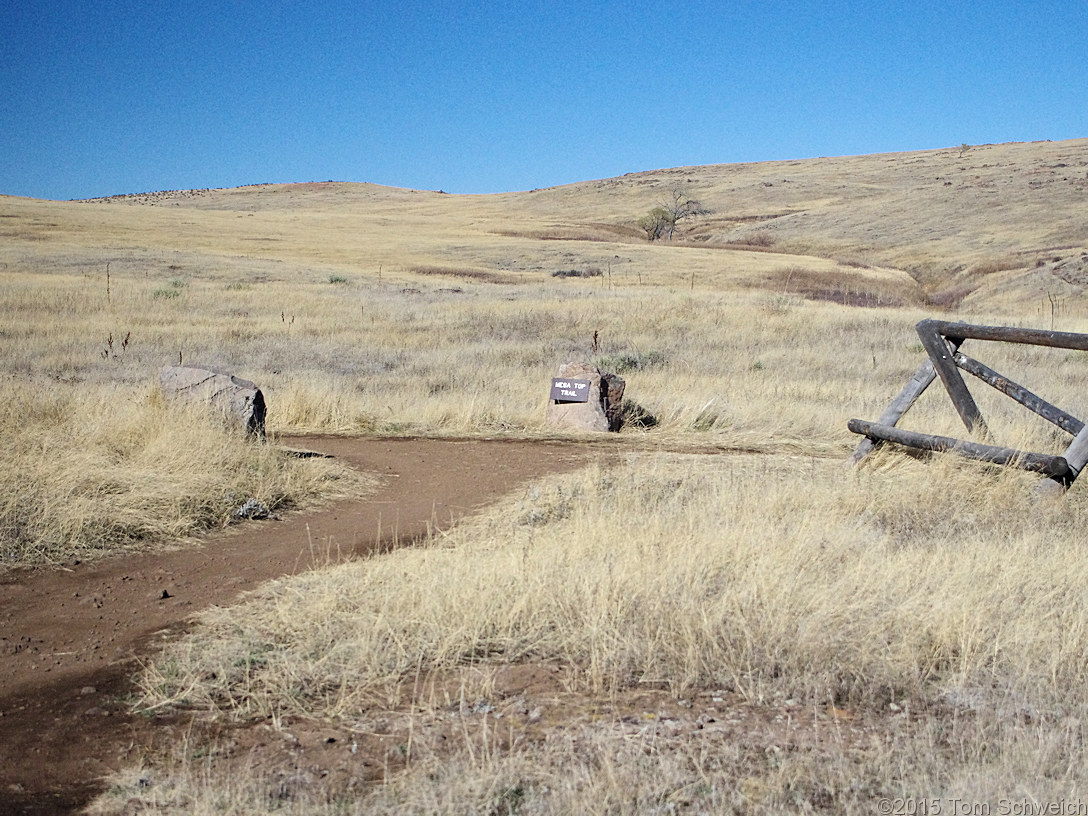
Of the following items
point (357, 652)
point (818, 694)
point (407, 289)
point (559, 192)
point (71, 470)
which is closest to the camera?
point (818, 694)

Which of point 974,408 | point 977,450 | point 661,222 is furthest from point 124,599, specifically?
point 661,222

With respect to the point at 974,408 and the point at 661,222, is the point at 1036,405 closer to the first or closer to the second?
the point at 974,408

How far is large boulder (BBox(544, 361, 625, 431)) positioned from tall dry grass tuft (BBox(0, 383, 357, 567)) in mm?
3160

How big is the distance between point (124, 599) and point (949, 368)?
662 cm

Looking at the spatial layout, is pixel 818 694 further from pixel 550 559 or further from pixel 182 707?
pixel 182 707

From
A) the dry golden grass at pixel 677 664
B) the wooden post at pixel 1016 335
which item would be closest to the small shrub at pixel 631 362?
the wooden post at pixel 1016 335

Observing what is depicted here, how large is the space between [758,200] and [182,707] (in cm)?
8939

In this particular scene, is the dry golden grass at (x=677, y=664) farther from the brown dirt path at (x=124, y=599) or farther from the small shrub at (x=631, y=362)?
the small shrub at (x=631, y=362)

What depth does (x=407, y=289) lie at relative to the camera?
2984 cm

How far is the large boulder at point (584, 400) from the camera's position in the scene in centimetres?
1079

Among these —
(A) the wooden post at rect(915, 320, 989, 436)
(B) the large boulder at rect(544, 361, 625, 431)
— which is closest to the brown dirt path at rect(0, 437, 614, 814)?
(B) the large boulder at rect(544, 361, 625, 431)

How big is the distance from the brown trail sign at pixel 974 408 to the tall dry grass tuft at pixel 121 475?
473 centimetres

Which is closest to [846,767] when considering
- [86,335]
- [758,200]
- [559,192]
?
[86,335]

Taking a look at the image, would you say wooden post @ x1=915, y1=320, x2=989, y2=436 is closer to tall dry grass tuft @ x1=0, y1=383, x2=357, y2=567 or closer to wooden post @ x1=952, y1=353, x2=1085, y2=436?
A: wooden post @ x1=952, y1=353, x2=1085, y2=436
